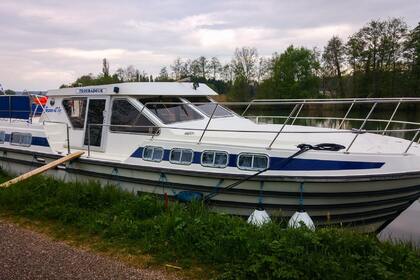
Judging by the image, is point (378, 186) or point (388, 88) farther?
point (388, 88)

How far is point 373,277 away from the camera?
3.90 metres

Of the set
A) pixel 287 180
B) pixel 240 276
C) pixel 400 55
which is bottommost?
pixel 240 276

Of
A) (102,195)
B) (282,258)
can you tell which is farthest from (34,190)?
(282,258)

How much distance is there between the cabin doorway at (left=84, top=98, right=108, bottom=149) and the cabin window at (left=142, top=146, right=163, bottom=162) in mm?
1493

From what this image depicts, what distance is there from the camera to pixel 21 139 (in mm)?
10383

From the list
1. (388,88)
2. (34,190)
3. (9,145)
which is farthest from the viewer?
(388,88)

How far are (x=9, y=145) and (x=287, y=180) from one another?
7631mm

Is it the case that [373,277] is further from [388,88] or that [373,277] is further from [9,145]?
[388,88]

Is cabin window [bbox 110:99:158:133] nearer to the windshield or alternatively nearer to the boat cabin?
the boat cabin

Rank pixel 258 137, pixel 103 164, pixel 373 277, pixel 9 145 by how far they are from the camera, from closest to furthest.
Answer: pixel 373 277
pixel 258 137
pixel 103 164
pixel 9 145

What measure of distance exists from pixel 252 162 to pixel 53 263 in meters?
3.53

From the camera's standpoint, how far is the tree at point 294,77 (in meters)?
47.5

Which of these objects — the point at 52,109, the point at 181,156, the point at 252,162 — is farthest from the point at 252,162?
the point at 52,109

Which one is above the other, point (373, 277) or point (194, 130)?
point (194, 130)
